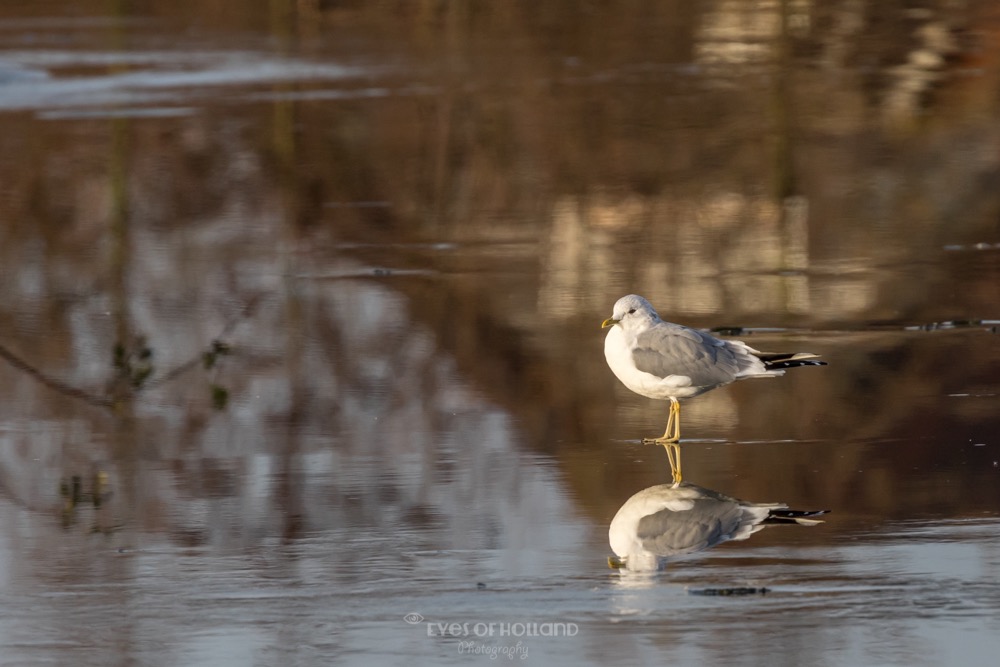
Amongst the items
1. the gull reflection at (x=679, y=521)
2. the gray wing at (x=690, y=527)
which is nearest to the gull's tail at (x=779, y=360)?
the gull reflection at (x=679, y=521)

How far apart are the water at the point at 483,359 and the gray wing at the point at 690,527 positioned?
128 millimetres

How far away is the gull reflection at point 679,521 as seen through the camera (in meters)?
5.78

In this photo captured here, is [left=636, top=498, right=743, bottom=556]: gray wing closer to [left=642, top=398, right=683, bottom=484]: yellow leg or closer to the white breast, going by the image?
[left=642, top=398, right=683, bottom=484]: yellow leg

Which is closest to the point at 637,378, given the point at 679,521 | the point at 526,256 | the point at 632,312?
the point at 632,312

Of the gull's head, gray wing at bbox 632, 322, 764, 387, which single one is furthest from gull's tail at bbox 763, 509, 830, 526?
the gull's head

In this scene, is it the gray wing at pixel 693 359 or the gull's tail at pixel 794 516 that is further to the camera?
the gray wing at pixel 693 359

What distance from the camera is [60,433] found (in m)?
7.64

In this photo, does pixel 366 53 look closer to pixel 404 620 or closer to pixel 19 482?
pixel 19 482

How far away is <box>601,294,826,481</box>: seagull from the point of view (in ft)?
23.6

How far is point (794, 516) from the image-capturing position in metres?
6.13

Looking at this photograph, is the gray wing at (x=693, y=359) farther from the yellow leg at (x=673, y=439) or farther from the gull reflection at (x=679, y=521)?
the gull reflection at (x=679, y=521)

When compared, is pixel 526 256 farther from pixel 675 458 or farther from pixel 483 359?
pixel 675 458

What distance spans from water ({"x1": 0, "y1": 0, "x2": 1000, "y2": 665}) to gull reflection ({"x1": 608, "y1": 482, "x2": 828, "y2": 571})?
0.28 ft

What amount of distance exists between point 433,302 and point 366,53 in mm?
12271
